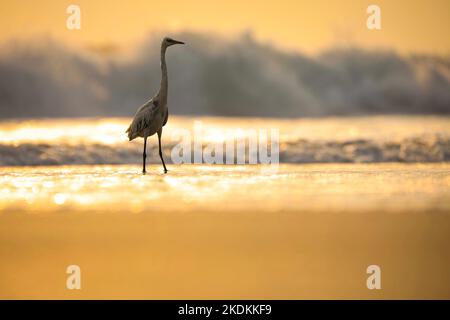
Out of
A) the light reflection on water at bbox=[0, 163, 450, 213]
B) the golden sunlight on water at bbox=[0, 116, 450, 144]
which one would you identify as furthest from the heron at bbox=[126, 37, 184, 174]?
the golden sunlight on water at bbox=[0, 116, 450, 144]

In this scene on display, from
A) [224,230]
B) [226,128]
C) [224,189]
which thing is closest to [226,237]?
[224,230]

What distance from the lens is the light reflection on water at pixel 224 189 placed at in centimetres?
941

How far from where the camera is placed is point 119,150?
52.3 feet

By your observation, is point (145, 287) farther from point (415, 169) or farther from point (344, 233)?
point (415, 169)

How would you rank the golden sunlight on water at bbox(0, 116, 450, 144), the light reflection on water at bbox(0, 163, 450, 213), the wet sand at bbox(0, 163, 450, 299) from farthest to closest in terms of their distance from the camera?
the golden sunlight on water at bbox(0, 116, 450, 144)
the light reflection on water at bbox(0, 163, 450, 213)
the wet sand at bbox(0, 163, 450, 299)

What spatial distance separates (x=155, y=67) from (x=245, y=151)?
12.3 m

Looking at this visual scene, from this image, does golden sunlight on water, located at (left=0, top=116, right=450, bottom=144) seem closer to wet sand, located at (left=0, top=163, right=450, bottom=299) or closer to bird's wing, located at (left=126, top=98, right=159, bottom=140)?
bird's wing, located at (left=126, top=98, right=159, bottom=140)

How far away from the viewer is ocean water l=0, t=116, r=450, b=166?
15148 millimetres

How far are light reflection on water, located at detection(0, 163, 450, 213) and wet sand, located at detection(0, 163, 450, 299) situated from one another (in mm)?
24

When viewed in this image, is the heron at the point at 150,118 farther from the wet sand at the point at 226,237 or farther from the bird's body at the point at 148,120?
the wet sand at the point at 226,237

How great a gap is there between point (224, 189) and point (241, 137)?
781cm

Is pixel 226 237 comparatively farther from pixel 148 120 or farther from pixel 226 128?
pixel 226 128

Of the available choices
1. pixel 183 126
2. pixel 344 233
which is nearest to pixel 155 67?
pixel 183 126
